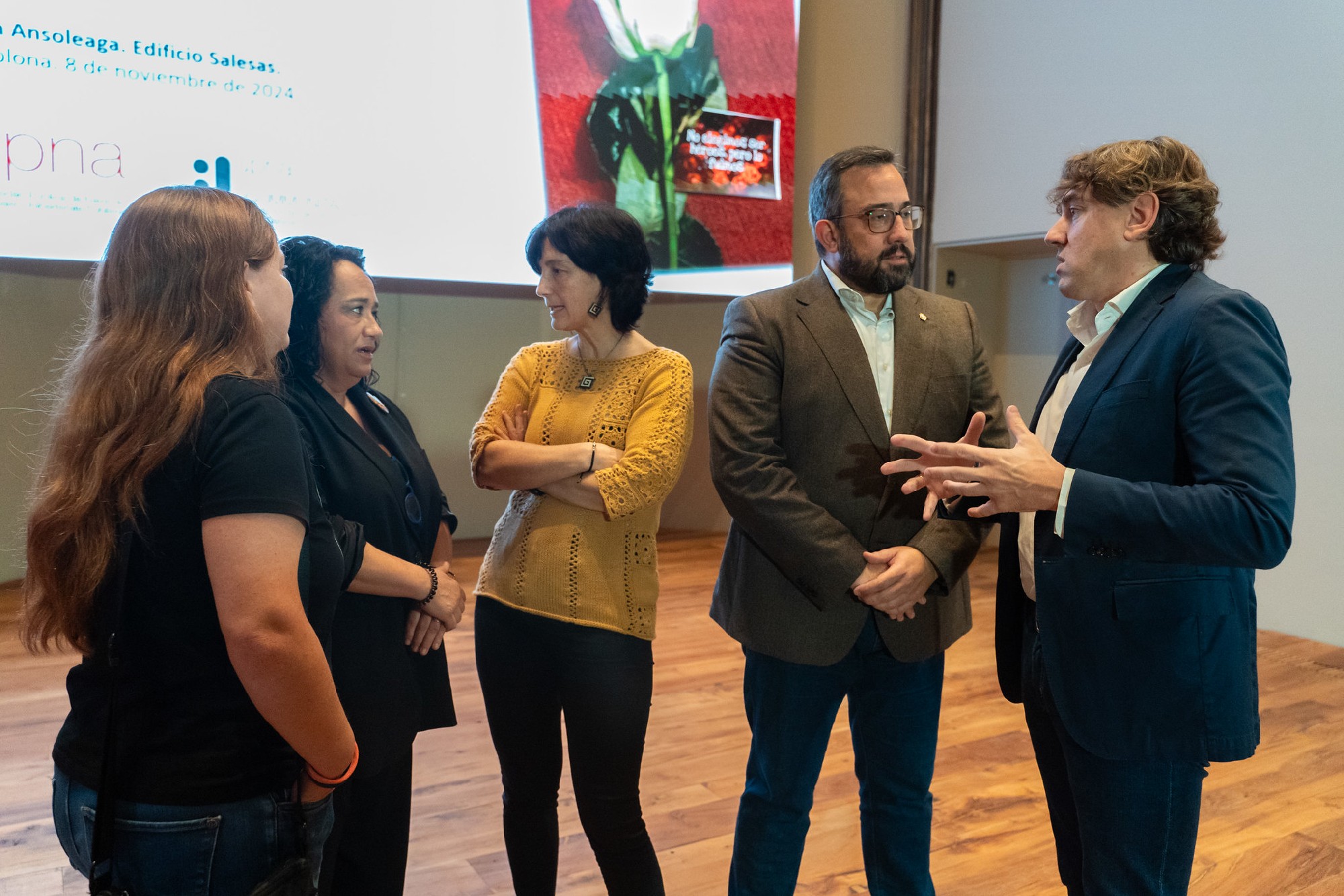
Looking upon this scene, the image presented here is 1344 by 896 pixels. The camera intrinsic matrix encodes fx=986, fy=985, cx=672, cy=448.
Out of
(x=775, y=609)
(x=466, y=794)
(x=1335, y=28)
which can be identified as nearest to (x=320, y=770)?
(x=775, y=609)

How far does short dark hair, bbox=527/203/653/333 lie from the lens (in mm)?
1913

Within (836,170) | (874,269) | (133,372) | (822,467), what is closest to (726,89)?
(836,170)

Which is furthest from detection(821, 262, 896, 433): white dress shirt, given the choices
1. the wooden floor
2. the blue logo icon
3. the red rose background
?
the red rose background

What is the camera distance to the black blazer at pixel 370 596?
1.58 metres

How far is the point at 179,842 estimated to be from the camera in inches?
42.2

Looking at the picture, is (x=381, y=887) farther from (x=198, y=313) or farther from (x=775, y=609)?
(x=198, y=313)

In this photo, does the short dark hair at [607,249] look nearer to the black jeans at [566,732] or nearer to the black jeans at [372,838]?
the black jeans at [566,732]

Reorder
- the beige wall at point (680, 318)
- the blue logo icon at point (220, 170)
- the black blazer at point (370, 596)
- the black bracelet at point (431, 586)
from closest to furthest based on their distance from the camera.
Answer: the black blazer at point (370, 596) → the black bracelet at point (431, 586) → the blue logo icon at point (220, 170) → the beige wall at point (680, 318)

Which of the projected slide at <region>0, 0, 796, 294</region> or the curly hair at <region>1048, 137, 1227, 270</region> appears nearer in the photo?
the curly hair at <region>1048, 137, 1227, 270</region>

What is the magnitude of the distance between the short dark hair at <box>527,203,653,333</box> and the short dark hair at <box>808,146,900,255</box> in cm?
36

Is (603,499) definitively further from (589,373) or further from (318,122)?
(318,122)

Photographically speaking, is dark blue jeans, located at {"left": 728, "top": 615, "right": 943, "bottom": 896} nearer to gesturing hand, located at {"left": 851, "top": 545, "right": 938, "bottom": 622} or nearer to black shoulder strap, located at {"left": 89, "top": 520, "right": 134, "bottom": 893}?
gesturing hand, located at {"left": 851, "top": 545, "right": 938, "bottom": 622}

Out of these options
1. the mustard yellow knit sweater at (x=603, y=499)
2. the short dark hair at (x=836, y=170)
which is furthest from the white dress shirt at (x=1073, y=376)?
the mustard yellow knit sweater at (x=603, y=499)

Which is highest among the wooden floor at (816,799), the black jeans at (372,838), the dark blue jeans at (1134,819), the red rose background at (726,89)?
the red rose background at (726,89)
